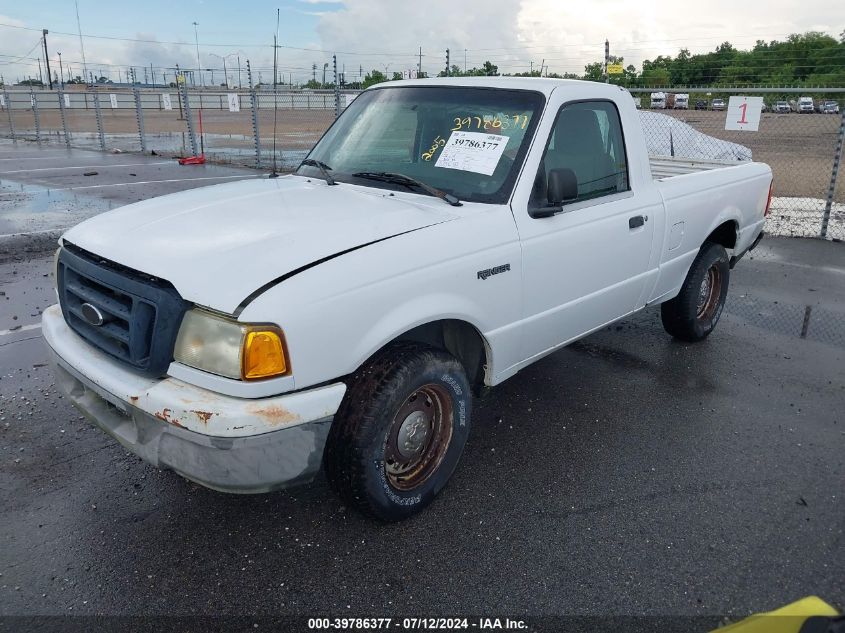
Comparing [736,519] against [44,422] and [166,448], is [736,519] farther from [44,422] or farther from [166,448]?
[44,422]

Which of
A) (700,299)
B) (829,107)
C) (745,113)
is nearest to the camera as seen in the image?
(700,299)

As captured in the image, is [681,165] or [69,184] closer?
[681,165]

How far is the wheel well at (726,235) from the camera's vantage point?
521 centimetres

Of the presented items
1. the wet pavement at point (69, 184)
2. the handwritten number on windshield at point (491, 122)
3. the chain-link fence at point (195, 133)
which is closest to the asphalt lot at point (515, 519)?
A: the handwritten number on windshield at point (491, 122)

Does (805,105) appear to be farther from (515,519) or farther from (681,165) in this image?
(515,519)

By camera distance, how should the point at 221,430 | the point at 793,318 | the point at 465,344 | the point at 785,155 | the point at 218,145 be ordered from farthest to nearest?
the point at 218,145 < the point at 785,155 < the point at 793,318 < the point at 465,344 < the point at 221,430

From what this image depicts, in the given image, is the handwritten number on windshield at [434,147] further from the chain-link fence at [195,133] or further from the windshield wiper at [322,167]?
the chain-link fence at [195,133]

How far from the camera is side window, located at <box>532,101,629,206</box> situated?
3.55m

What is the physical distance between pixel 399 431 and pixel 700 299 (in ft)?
10.9

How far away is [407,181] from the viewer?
3439 mm

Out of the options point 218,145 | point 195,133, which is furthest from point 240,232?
point 195,133

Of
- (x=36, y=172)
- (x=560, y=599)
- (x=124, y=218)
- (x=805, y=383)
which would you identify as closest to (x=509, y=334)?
(x=560, y=599)

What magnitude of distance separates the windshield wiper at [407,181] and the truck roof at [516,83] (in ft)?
2.44

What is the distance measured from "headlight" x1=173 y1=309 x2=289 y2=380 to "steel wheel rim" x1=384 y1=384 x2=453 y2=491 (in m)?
0.66
